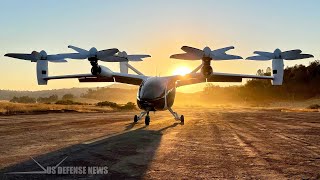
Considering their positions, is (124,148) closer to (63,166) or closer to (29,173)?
(63,166)

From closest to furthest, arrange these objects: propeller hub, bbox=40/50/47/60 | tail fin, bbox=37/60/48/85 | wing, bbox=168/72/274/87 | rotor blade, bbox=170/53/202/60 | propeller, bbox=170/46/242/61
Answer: propeller, bbox=170/46/242/61
rotor blade, bbox=170/53/202/60
propeller hub, bbox=40/50/47/60
tail fin, bbox=37/60/48/85
wing, bbox=168/72/274/87

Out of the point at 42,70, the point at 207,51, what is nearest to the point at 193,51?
the point at 207,51

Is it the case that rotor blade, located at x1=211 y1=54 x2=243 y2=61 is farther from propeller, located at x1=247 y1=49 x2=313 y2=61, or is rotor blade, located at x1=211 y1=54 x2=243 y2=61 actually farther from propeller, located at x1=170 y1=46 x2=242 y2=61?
propeller, located at x1=247 y1=49 x2=313 y2=61

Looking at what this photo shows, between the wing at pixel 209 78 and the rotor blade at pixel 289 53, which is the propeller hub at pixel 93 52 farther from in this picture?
the rotor blade at pixel 289 53

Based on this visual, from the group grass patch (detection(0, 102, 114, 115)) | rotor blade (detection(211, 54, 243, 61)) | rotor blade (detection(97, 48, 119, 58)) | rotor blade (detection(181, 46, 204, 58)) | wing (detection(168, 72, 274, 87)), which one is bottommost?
grass patch (detection(0, 102, 114, 115))

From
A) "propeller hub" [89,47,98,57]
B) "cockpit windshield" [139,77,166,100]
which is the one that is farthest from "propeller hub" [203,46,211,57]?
"propeller hub" [89,47,98,57]

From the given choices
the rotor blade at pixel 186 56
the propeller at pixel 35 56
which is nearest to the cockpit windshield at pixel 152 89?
the rotor blade at pixel 186 56

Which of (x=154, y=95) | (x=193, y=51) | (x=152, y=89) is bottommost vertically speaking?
(x=154, y=95)

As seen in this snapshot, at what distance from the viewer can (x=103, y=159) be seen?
34.7 ft

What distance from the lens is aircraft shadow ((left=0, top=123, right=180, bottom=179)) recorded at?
8.37m

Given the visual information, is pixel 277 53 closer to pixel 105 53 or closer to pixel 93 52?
pixel 105 53

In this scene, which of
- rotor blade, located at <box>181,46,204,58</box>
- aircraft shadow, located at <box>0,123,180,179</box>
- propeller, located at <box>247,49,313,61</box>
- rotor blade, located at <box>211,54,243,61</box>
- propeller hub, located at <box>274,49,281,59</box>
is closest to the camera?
aircraft shadow, located at <box>0,123,180,179</box>

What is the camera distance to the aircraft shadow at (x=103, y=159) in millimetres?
8367

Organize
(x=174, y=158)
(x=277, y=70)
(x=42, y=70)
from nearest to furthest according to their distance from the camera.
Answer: (x=174, y=158) → (x=42, y=70) → (x=277, y=70)
